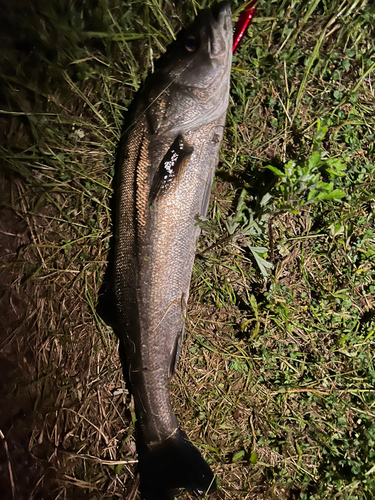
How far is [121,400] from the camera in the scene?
8.78 feet

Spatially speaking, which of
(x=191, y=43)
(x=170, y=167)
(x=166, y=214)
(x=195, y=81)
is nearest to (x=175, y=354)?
(x=166, y=214)

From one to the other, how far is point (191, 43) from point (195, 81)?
27 centimetres

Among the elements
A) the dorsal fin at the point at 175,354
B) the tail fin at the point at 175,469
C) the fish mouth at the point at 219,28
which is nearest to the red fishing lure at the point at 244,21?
the fish mouth at the point at 219,28

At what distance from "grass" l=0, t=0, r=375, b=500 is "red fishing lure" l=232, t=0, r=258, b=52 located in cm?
10

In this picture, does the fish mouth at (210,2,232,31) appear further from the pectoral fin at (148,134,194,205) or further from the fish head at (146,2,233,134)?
the pectoral fin at (148,134,194,205)

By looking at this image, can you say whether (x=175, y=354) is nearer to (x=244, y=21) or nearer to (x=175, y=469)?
(x=175, y=469)

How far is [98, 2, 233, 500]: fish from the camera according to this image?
7.34ft

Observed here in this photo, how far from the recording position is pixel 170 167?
2.23 meters

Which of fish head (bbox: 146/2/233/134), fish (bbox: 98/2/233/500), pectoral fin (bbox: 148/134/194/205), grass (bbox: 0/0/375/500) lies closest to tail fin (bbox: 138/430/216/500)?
fish (bbox: 98/2/233/500)

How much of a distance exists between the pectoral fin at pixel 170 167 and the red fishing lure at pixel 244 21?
3.05 ft

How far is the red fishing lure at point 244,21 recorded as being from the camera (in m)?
2.38

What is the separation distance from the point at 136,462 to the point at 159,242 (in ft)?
6.10

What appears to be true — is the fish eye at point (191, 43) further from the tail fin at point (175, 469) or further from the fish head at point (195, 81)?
the tail fin at point (175, 469)

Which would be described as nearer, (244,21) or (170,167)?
(170,167)
